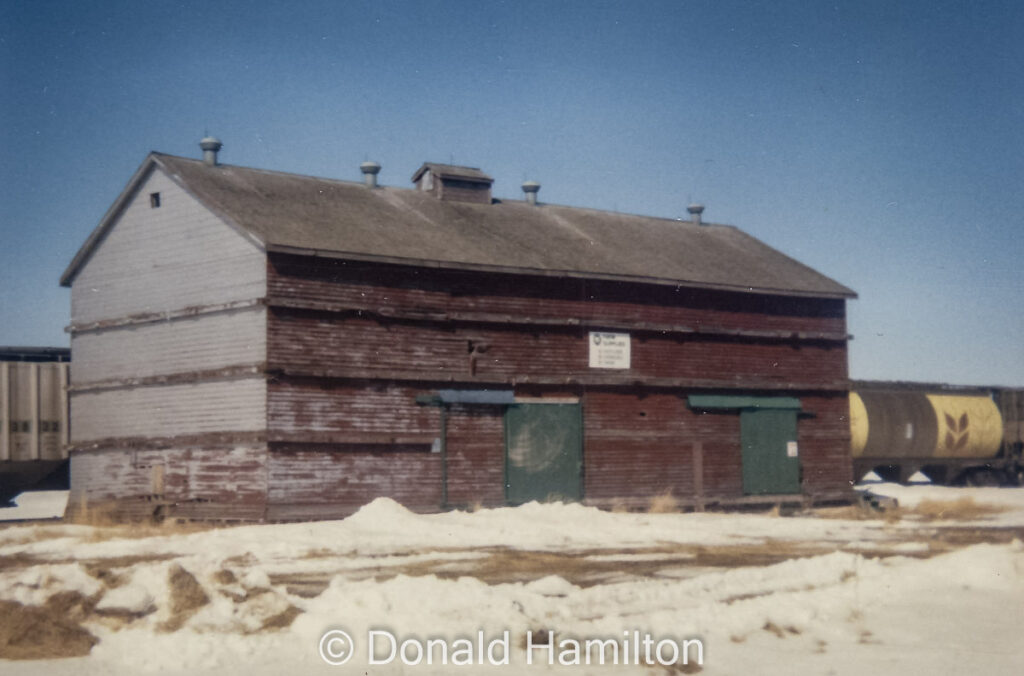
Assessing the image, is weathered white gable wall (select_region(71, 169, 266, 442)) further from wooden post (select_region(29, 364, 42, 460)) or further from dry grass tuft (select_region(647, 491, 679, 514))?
dry grass tuft (select_region(647, 491, 679, 514))

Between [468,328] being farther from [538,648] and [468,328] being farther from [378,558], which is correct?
[538,648]

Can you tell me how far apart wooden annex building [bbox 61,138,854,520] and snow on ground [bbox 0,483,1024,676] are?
4.62 metres

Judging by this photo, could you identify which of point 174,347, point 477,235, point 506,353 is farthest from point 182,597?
point 477,235

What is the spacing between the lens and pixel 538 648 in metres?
9.59

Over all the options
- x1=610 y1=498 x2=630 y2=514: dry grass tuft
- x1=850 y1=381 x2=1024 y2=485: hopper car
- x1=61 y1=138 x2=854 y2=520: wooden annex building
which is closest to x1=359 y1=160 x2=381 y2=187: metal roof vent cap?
x1=61 y1=138 x2=854 y2=520: wooden annex building

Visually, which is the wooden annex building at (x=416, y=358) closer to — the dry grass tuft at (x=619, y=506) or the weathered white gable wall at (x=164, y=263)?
the weathered white gable wall at (x=164, y=263)

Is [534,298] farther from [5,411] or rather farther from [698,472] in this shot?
[5,411]

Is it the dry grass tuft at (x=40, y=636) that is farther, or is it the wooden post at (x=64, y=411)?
the wooden post at (x=64, y=411)

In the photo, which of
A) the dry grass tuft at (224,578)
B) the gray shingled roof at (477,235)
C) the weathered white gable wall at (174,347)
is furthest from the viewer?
the gray shingled roof at (477,235)

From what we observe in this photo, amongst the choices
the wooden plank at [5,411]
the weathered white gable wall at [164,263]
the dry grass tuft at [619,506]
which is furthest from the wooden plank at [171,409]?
the dry grass tuft at [619,506]

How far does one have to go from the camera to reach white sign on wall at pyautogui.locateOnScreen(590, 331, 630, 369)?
2609cm

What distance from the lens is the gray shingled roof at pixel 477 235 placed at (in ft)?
77.3

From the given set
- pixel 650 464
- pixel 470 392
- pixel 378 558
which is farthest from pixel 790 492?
pixel 378 558

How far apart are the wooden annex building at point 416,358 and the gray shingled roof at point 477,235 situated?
102 mm
